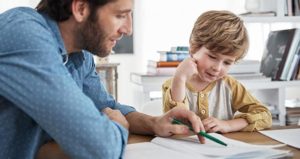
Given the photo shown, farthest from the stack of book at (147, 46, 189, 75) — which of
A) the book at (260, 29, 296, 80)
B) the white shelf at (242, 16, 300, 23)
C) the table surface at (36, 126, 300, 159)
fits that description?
the table surface at (36, 126, 300, 159)

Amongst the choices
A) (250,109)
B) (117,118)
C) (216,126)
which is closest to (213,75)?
(250,109)

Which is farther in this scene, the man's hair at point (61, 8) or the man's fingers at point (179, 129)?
the man's fingers at point (179, 129)

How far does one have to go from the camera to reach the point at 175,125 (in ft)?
3.93

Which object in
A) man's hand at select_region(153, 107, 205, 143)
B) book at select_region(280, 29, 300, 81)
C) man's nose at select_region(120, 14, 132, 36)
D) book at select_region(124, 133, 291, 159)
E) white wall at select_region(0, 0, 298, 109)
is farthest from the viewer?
white wall at select_region(0, 0, 298, 109)

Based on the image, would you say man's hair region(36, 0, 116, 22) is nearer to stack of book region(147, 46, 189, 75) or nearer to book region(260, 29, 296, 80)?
stack of book region(147, 46, 189, 75)

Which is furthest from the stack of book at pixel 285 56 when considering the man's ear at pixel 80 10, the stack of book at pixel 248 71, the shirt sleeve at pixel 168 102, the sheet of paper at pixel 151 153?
the man's ear at pixel 80 10

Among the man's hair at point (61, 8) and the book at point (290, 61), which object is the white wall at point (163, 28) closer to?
the book at point (290, 61)

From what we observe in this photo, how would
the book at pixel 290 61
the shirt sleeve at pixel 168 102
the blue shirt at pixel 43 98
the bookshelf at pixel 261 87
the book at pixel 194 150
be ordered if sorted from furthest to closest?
the book at pixel 290 61 → the bookshelf at pixel 261 87 → the shirt sleeve at pixel 168 102 → the book at pixel 194 150 → the blue shirt at pixel 43 98

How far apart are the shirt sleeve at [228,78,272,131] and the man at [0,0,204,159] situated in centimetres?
27

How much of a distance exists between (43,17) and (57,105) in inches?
11.6

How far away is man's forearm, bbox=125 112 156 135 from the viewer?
4.08 feet

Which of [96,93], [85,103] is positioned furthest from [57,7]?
[96,93]

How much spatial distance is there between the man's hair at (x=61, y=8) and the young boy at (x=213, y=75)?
1.96ft

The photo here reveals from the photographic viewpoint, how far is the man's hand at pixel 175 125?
3.85 feet
